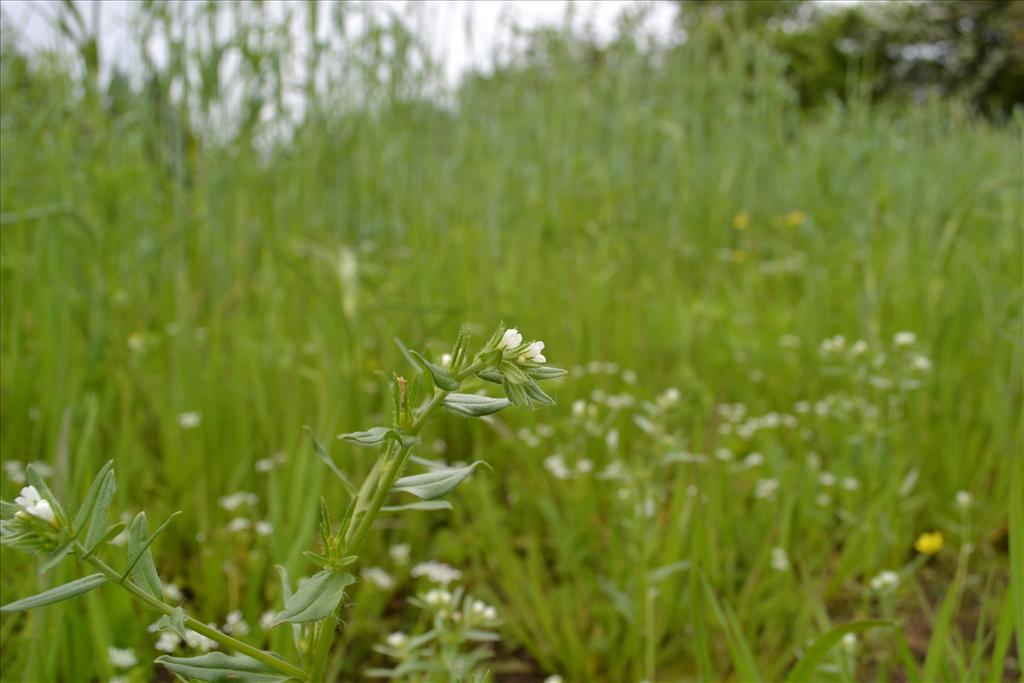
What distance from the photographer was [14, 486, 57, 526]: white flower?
1.82 ft

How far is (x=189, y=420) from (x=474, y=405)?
1231 millimetres

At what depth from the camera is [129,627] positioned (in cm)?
119

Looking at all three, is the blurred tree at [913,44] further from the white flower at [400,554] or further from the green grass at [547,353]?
the white flower at [400,554]

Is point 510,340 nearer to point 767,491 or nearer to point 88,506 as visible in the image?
point 88,506

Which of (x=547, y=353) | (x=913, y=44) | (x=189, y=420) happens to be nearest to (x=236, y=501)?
(x=189, y=420)

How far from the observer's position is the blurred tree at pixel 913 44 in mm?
11391

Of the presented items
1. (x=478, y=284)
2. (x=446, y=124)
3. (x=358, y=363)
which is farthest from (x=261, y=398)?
(x=446, y=124)

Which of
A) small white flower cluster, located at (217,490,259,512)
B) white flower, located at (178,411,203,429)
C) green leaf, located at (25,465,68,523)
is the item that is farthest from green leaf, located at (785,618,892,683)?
white flower, located at (178,411,203,429)

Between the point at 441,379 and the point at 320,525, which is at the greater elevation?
the point at 441,379

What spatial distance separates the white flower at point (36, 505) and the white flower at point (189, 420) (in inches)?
44.1

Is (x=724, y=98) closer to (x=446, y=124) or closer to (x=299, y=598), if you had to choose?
(x=446, y=124)

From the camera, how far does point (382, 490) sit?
0.60m

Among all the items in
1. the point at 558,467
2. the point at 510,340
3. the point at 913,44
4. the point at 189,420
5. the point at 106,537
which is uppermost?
the point at 913,44

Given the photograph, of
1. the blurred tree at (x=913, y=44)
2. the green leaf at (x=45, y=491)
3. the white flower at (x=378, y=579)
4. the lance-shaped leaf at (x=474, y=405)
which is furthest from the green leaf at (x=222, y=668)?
the blurred tree at (x=913, y=44)
